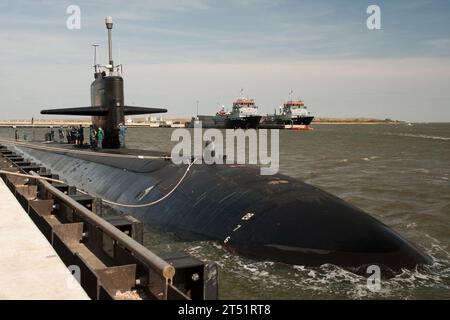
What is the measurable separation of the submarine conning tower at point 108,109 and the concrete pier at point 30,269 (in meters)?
11.1

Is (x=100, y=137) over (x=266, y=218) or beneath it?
over

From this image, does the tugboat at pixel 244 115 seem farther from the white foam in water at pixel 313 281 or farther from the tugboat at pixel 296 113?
the white foam in water at pixel 313 281

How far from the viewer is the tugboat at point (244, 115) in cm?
9744

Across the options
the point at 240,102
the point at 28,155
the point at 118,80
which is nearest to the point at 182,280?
the point at 118,80

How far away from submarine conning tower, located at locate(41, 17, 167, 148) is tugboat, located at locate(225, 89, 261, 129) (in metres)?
78.7

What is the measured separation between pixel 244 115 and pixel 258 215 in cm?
8995

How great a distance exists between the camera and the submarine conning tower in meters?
17.6

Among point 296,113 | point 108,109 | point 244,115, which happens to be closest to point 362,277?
point 108,109

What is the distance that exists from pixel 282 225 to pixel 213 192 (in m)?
2.39

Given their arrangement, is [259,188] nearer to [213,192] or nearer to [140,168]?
[213,192]

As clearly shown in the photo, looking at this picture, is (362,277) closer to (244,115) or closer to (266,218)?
(266,218)

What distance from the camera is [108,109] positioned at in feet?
59.0

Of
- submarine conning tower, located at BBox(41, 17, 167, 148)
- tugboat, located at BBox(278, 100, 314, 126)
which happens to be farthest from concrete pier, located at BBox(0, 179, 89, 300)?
tugboat, located at BBox(278, 100, 314, 126)

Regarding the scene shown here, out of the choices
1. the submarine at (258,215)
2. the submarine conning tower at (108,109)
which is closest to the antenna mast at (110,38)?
the submarine conning tower at (108,109)
